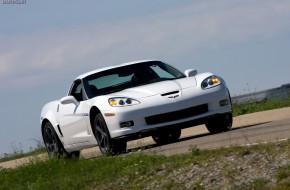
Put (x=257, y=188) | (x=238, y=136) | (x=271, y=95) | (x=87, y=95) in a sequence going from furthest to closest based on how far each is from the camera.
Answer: (x=271, y=95) < (x=87, y=95) < (x=238, y=136) < (x=257, y=188)

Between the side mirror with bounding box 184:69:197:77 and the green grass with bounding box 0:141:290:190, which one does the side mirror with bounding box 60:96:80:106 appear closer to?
the green grass with bounding box 0:141:290:190

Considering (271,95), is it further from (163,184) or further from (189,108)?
(163,184)

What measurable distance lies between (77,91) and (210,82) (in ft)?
9.62

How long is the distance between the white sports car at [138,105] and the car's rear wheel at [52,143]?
2.10 ft

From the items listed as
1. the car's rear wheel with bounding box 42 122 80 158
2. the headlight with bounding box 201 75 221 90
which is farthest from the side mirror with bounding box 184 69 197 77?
the car's rear wheel with bounding box 42 122 80 158

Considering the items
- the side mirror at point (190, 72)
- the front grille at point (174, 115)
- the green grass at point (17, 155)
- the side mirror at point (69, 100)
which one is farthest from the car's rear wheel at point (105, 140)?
the green grass at point (17, 155)

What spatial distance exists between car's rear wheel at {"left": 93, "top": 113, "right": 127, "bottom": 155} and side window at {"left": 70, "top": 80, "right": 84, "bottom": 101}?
155 centimetres

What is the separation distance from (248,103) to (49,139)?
27.9 feet

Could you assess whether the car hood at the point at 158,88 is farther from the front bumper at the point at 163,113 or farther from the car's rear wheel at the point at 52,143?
the car's rear wheel at the point at 52,143

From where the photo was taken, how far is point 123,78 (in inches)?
695

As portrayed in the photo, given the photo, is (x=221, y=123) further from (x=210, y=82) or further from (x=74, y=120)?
(x=74, y=120)

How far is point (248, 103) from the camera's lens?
26562 millimetres

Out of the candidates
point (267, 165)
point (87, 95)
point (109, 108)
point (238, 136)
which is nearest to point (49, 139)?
point (87, 95)

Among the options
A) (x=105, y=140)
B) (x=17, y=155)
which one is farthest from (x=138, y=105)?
(x=17, y=155)
